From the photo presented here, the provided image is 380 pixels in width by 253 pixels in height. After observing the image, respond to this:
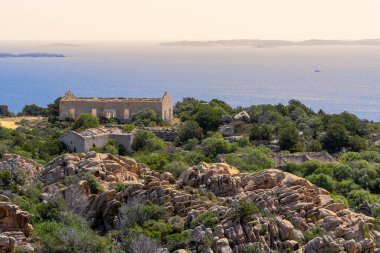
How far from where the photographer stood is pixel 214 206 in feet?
89.4

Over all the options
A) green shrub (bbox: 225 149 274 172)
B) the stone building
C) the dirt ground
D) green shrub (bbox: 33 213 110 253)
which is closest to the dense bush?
green shrub (bbox: 225 149 274 172)

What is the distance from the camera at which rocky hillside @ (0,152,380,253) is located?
25375 mm

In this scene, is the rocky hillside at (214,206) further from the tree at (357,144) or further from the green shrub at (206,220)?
the tree at (357,144)

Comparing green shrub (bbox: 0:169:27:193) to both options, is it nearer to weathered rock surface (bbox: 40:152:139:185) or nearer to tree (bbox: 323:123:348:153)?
Answer: weathered rock surface (bbox: 40:152:139:185)

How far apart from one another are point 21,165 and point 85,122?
19.0 metres

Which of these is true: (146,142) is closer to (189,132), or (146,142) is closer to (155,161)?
(189,132)

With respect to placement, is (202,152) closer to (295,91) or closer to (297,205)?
(297,205)

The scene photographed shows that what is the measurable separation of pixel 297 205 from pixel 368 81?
458 feet

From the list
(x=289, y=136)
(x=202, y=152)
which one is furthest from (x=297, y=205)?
(x=289, y=136)

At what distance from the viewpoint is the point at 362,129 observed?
5350 cm

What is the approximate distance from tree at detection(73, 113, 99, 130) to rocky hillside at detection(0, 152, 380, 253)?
18.3 meters

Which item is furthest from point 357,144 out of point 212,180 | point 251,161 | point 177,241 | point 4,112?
point 4,112

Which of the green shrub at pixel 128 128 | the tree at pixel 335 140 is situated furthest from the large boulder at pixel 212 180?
the tree at pixel 335 140

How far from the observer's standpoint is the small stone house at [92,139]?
4269 cm
